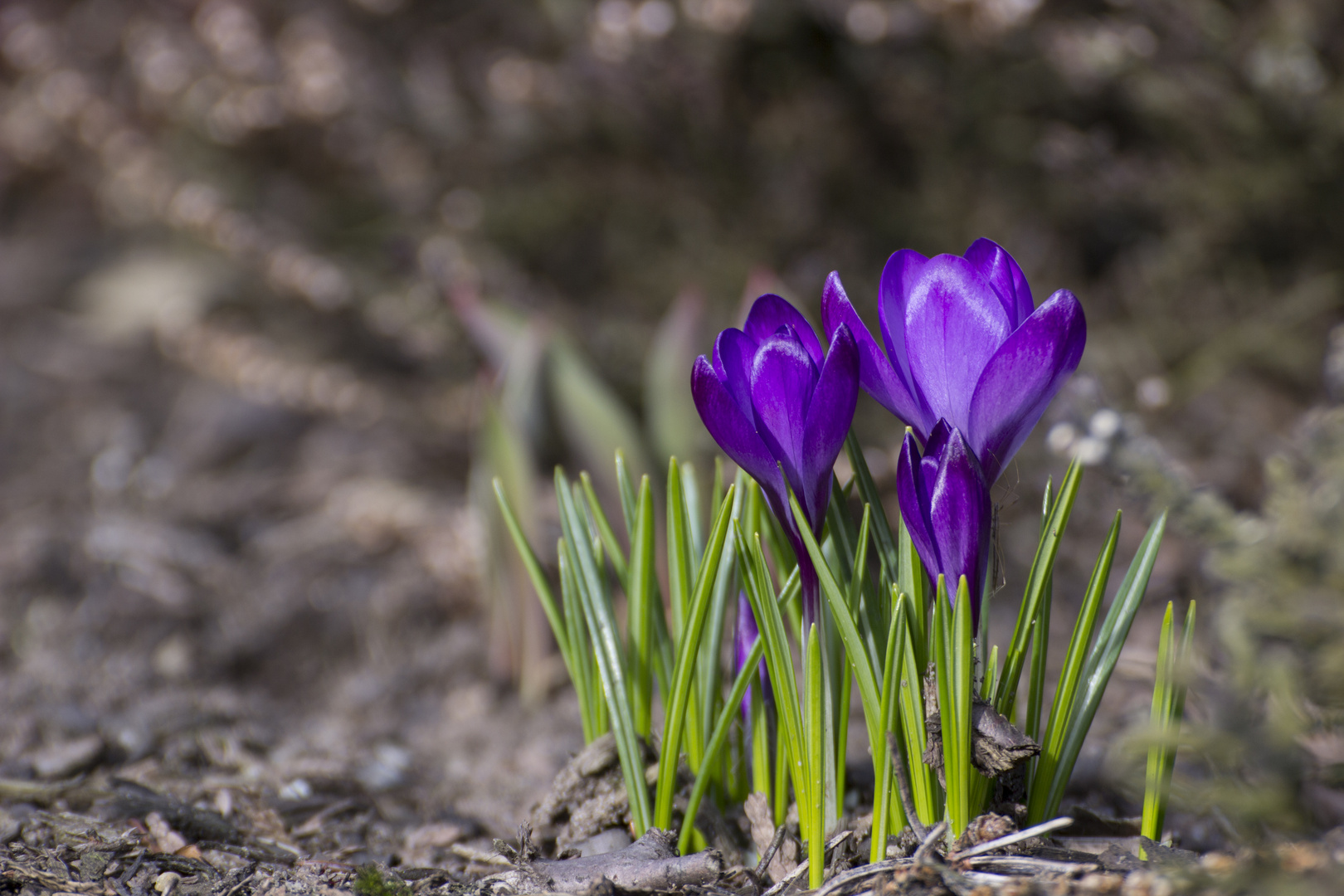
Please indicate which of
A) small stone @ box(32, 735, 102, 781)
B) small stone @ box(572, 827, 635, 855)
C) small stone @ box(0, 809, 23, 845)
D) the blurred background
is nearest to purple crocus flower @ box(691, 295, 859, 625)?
the blurred background

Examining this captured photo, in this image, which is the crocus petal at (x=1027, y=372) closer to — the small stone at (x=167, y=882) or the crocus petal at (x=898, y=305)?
the crocus petal at (x=898, y=305)

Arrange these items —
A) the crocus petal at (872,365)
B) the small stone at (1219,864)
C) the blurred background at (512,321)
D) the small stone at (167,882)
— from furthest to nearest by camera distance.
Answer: the blurred background at (512,321) < the small stone at (167,882) < the crocus petal at (872,365) < the small stone at (1219,864)

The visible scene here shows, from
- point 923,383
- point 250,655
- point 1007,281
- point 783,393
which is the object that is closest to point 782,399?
point 783,393

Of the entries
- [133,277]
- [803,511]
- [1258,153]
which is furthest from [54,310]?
[1258,153]

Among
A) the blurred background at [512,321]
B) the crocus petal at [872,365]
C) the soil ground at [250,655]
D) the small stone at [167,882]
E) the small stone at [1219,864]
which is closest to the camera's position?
the small stone at [1219,864]

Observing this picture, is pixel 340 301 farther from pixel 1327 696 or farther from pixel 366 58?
pixel 1327 696

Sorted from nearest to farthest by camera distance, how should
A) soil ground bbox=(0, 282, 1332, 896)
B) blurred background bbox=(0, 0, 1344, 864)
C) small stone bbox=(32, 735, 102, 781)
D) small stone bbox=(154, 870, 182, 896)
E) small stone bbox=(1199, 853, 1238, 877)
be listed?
small stone bbox=(1199, 853, 1238, 877)
small stone bbox=(154, 870, 182, 896)
soil ground bbox=(0, 282, 1332, 896)
small stone bbox=(32, 735, 102, 781)
blurred background bbox=(0, 0, 1344, 864)

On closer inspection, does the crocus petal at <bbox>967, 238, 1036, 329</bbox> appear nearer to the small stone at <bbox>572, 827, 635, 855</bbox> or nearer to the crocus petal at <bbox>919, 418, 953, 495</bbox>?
the crocus petal at <bbox>919, 418, 953, 495</bbox>

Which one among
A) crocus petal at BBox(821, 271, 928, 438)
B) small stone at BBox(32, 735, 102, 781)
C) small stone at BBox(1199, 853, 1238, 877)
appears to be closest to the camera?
small stone at BBox(1199, 853, 1238, 877)

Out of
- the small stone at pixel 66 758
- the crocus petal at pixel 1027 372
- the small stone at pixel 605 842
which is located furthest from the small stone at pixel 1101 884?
the small stone at pixel 66 758
